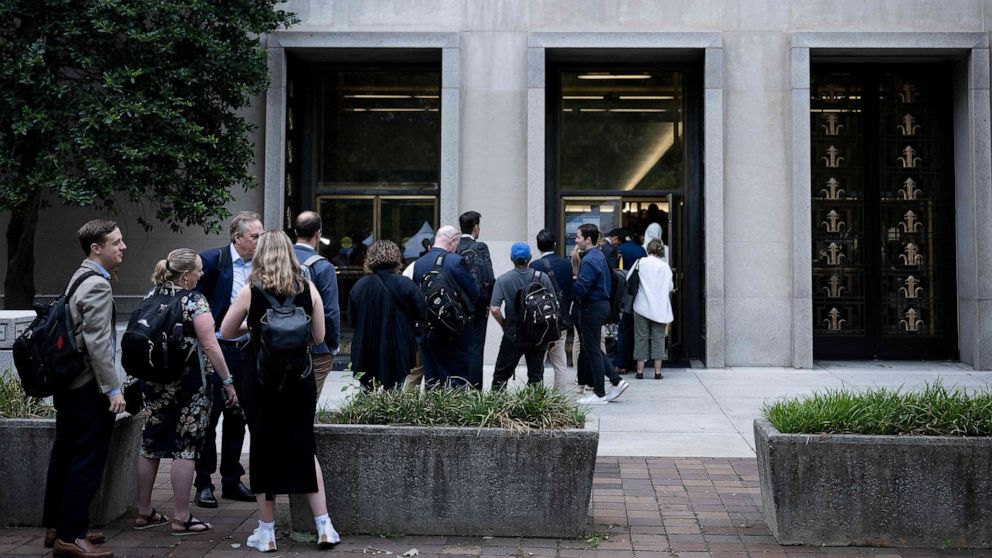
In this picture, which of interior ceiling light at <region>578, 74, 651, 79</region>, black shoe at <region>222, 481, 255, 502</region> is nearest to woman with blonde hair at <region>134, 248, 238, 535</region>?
black shoe at <region>222, 481, 255, 502</region>

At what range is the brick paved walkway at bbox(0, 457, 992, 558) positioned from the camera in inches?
221

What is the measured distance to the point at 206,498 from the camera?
6.61m

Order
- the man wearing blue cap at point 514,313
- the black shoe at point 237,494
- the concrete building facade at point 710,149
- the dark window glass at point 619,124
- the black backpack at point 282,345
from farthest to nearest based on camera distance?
the dark window glass at point 619,124, the concrete building facade at point 710,149, the man wearing blue cap at point 514,313, the black shoe at point 237,494, the black backpack at point 282,345

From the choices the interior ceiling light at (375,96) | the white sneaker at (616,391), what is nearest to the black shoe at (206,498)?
the white sneaker at (616,391)

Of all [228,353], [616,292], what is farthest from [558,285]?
[228,353]

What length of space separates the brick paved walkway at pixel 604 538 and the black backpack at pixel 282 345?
3.45 feet

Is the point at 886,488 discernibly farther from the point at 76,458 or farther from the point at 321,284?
the point at 76,458

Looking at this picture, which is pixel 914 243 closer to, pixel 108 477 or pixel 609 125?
pixel 609 125

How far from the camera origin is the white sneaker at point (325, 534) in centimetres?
558

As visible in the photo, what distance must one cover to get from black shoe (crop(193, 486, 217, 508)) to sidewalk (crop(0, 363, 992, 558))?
58 mm

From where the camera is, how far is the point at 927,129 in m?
14.3

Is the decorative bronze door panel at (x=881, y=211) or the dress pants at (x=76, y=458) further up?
the decorative bronze door panel at (x=881, y=211)

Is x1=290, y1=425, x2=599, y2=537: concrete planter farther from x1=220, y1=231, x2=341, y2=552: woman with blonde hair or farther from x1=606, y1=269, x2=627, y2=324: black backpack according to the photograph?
x1=606, y1=269, x2=627, y2=324: black backpack

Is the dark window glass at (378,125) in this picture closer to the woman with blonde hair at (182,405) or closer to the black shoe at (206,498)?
the black shoe at (206,498)
